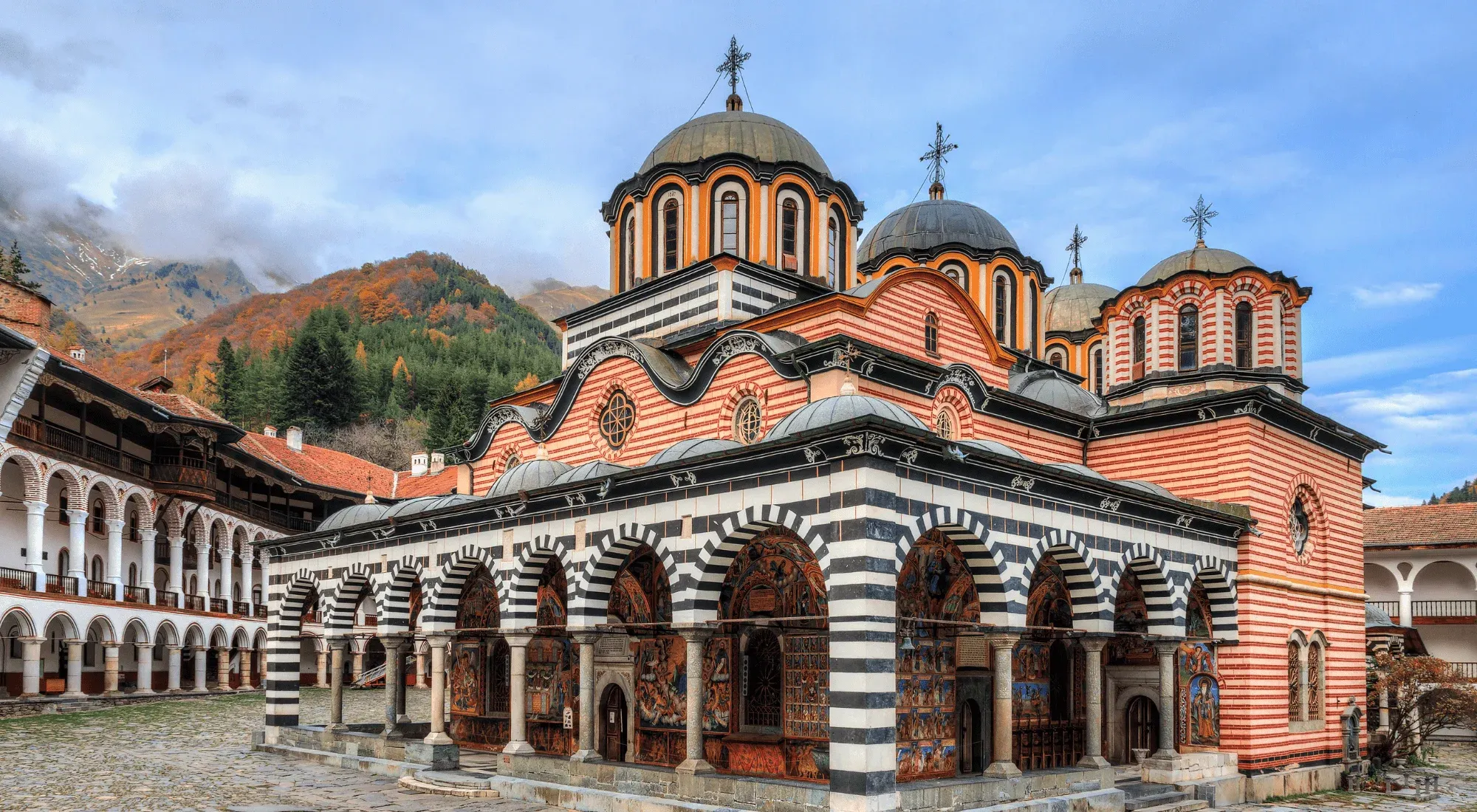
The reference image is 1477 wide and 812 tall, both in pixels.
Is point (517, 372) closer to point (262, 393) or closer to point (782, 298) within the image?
point (262, 393)

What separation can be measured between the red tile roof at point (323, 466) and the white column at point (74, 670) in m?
10.6

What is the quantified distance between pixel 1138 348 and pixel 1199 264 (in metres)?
1.75

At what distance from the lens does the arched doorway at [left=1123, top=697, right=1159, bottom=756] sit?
1733 centimetres

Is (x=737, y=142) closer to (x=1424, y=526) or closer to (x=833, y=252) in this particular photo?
(x=833, y=252)

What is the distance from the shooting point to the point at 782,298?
20.1m

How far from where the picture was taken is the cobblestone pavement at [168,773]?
13.8 m

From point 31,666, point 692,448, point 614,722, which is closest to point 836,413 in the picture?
point 692,448

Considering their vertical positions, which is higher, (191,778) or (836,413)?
(836,413)

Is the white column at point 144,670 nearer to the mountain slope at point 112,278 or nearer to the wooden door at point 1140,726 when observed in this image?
the wooden door at point 1140,726

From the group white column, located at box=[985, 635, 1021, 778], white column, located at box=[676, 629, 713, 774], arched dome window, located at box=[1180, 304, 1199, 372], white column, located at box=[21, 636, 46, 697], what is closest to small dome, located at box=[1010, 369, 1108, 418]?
arched dome window, located at box=[1180, 304, 1199, 372]

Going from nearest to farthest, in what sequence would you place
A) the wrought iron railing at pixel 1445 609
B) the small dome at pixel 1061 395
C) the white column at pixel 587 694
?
1. the white column at pixel 587 694
2. the small dome at pixel 1061 395
3. the wrought iron railing at pixel 1445 609

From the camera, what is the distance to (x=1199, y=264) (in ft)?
66.0

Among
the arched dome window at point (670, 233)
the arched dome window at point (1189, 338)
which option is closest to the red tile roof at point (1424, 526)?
the arched dome window at point (1189, 338)

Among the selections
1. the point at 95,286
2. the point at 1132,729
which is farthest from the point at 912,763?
the point at 95,286
